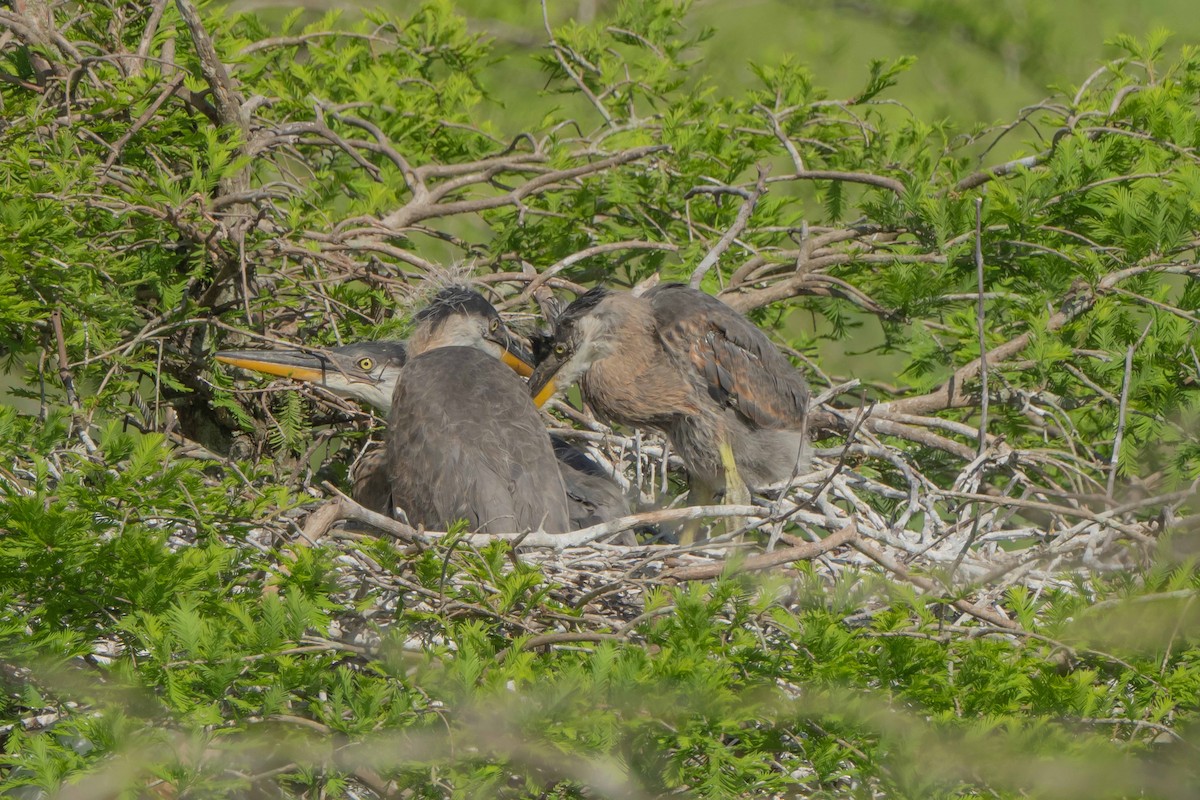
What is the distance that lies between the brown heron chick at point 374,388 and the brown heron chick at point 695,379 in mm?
282

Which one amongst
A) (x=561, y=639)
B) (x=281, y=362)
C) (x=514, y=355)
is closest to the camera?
(x=561, y=639)

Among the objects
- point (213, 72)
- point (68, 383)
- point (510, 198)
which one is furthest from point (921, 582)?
point (213, 72)

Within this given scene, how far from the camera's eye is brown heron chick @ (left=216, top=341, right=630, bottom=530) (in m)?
3.51

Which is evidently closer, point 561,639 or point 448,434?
point 561,639

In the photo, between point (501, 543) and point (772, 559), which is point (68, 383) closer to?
point (501, 543)

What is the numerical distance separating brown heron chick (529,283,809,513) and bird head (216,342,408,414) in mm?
558

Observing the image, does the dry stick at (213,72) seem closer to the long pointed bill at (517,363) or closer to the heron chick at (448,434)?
the heron chick at (448,434)

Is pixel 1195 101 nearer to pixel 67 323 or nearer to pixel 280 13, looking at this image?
pixel 67 323

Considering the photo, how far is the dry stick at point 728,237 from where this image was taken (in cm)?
376

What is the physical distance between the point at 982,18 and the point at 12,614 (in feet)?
25.7

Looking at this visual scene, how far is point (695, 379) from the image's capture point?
12.5 ft

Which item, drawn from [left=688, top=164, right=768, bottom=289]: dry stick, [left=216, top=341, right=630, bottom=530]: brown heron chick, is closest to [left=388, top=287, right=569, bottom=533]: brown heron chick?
[left=216, top=341, right=630, bottom=530]: brown heron chick

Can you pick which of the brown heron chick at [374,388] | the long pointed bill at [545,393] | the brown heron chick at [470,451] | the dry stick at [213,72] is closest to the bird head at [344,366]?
the brown heron chick at [374,388]

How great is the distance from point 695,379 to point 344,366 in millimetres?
1120
